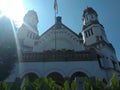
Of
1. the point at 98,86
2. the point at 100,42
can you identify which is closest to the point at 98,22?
the point at 100,42

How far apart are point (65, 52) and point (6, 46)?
10.5 m

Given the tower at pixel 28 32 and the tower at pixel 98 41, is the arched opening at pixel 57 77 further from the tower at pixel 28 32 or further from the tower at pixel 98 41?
the tower at pixel 28 32

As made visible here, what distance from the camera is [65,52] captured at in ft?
82.7

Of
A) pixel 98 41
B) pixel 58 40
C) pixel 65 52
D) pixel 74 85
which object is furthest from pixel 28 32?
pixel 74 85

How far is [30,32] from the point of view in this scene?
118 feet

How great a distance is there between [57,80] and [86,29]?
12.9 m

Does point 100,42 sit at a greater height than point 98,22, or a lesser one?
lesser

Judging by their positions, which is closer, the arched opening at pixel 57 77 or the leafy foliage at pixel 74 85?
the leafy foliage at pixel 74 85

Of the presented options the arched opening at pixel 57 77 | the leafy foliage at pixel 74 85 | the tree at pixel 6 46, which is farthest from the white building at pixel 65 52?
the tree at pixel 6 46

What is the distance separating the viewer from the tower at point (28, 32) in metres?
33.4

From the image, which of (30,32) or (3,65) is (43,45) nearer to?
(30,32)

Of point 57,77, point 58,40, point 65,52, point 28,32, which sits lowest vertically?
point 57,77

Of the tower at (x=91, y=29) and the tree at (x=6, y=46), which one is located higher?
the tower at (x=91, y=29)

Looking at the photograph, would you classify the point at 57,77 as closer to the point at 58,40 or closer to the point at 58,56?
the point at 58,56
